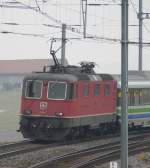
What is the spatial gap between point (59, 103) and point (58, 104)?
0.06 m

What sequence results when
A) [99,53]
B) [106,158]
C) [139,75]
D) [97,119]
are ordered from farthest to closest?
[99,53] < [139,75] < [97,119] < [106,158]

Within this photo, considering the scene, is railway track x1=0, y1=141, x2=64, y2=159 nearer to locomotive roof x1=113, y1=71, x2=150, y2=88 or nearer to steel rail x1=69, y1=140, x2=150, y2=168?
steel rail x1=69, y1=140, x2=150, y2=168

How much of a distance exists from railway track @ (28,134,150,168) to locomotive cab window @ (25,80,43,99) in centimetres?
365


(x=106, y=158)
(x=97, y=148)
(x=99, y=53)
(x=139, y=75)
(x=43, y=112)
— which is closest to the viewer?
(x=106, y=158)

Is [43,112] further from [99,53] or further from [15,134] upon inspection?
[99,53]

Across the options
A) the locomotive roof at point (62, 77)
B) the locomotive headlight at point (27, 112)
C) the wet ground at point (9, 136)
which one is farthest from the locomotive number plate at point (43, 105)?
the wet ground at point (9, 136)

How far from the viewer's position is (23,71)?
91.4 m

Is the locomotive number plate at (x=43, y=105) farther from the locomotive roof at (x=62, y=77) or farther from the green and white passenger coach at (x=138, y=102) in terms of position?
the green and white passenger coach at (x=138, y=102)

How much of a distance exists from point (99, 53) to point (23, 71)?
22.8 m

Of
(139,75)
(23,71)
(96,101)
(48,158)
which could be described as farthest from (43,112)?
(23,71)

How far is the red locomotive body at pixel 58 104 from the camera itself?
24875 mm

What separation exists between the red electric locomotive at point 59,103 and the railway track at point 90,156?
5.68ft

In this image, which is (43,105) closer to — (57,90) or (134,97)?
(57,90)

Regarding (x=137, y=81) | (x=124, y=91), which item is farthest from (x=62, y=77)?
(x=124, y=91)
